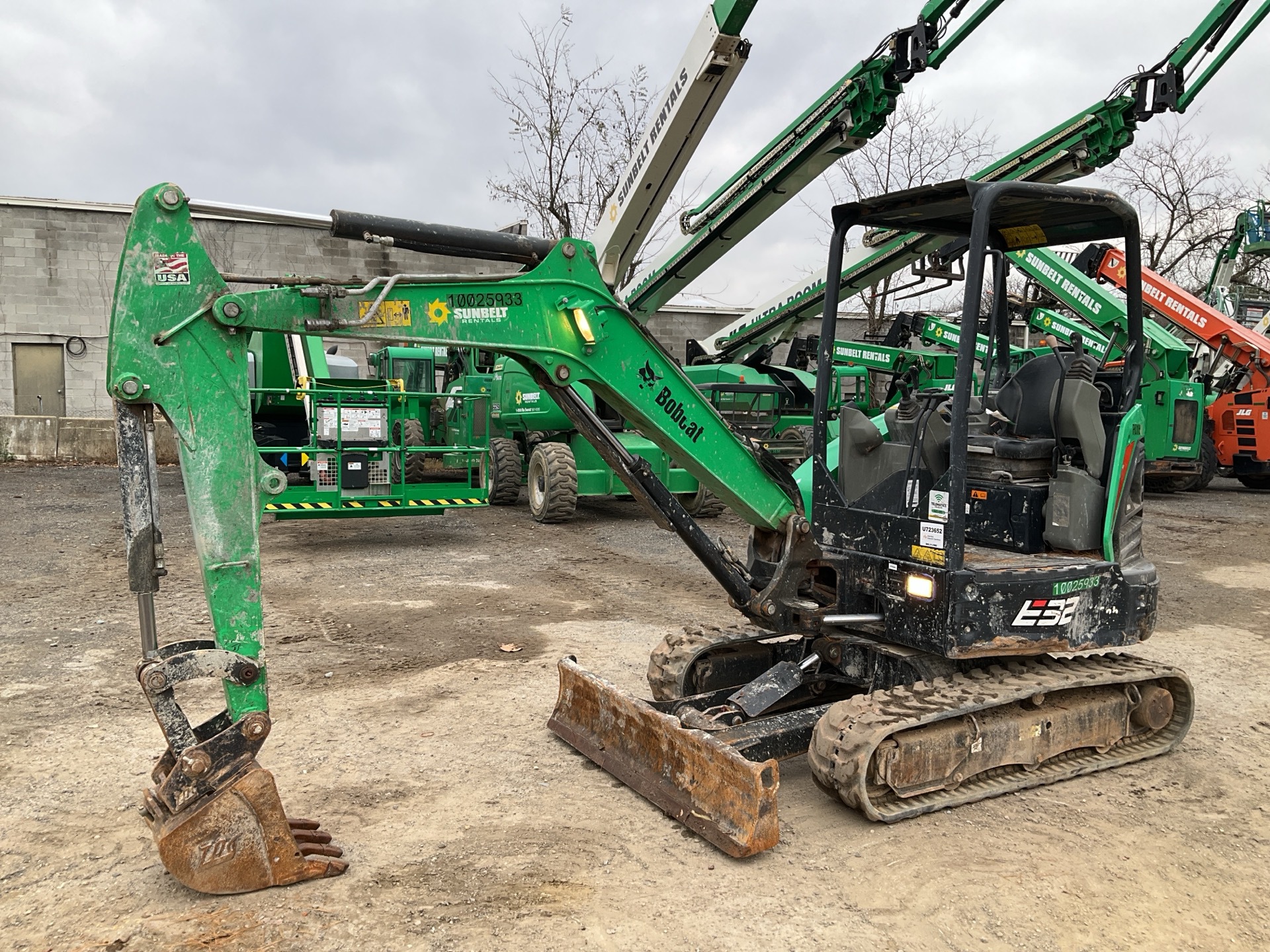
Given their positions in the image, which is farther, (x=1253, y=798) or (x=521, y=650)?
(x=521, y=650)

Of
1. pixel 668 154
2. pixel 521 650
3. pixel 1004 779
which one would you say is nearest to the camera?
pixel 1004 779

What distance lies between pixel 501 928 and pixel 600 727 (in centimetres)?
150

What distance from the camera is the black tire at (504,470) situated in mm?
13055

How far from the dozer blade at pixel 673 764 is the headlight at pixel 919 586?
3.10ft

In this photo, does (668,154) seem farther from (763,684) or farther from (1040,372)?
(763,684)

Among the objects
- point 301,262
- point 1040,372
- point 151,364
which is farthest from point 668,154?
point 301,262

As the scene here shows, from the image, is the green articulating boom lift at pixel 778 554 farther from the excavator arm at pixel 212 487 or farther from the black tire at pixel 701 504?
the black tire at pixel 701 504

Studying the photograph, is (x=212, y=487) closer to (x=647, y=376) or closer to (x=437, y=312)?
(x=437, y=312)

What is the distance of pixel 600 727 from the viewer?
15.4 feet

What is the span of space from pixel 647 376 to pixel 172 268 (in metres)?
1.82

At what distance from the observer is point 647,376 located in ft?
13.9

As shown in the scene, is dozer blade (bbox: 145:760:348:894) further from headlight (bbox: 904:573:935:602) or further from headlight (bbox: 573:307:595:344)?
headlight (bbox: 904:573:935:602)

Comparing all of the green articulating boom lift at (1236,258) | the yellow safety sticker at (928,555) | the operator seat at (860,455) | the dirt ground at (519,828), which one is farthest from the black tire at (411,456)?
the green articulating boom lift at (1236,258)

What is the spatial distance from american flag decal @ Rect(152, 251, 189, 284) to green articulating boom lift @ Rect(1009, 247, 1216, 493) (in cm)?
1121
